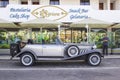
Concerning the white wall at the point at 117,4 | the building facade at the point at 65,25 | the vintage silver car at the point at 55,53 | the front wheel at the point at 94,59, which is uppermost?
the white wall at the point at 117,4

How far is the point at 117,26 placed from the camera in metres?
24.6

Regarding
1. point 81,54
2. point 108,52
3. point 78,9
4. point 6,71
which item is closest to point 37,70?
point 6,71

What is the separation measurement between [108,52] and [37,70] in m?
10.4

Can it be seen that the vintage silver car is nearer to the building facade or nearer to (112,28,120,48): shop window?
the building facade

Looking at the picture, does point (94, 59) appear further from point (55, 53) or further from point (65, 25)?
point (65, 25)

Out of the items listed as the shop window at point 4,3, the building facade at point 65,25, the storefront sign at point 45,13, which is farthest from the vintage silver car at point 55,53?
the shop window at point 4,3

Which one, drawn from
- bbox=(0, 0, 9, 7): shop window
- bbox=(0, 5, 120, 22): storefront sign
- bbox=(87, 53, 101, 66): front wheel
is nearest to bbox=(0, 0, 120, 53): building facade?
bbox=(0, 5, 120, 22): storefront sign

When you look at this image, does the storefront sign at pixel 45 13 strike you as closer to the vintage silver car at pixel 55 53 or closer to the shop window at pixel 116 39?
the shop window at pixel 116 39

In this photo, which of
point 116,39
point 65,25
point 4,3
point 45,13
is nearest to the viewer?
point 116,39

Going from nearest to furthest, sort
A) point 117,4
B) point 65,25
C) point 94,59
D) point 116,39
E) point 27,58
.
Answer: point 27,58 → point 94,59 → point 116,39 → point 65,25 → point 117,4

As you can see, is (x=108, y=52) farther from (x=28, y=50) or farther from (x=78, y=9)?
(x=28, y=50)

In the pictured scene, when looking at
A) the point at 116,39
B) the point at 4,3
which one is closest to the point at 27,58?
the point at 116,39

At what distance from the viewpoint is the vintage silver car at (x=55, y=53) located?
14.6 meters

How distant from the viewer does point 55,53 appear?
48.1 feet
